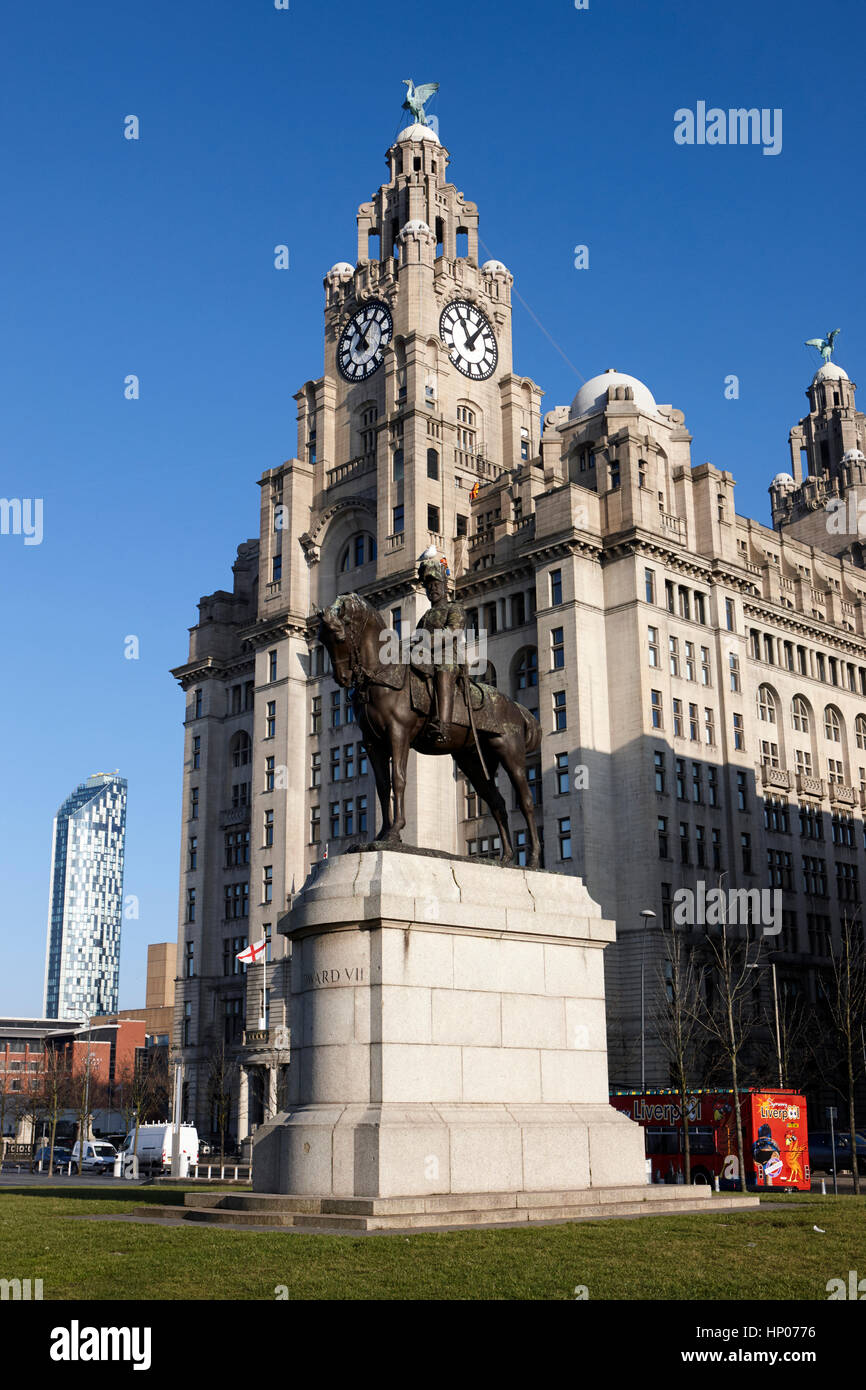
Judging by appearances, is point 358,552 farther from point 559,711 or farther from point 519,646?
point 559,711

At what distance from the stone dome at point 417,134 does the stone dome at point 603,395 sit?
27.3 meters

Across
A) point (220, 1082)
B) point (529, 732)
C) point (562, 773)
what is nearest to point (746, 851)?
point (562, 773)

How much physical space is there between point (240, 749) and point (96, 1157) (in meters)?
37.5

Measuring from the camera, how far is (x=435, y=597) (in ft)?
85.6

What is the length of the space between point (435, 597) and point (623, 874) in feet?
187

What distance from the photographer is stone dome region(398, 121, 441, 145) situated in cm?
11444

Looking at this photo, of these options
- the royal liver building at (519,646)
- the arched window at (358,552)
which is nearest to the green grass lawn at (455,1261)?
the royal liver building at (519,646)

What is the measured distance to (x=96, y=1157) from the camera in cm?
9519

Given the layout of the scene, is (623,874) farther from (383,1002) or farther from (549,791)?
(383,1002)

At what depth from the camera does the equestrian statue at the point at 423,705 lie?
24.4m

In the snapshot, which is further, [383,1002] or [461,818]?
[461,818]

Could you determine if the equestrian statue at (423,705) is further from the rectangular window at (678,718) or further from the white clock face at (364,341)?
the white clock face at (364,341)
